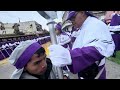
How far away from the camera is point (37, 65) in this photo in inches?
53.2

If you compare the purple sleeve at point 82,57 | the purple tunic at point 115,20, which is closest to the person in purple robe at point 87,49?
the purple sleeve at point 82,57

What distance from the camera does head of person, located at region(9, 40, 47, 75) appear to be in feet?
4.27

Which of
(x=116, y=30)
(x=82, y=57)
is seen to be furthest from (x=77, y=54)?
(x=116, y=30)

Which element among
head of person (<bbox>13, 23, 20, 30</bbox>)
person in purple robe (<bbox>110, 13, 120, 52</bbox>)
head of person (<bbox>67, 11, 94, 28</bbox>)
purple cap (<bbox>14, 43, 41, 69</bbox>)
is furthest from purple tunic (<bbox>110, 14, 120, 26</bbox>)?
purple cap (<bbox>14, 43, 41, 69</bbox>)

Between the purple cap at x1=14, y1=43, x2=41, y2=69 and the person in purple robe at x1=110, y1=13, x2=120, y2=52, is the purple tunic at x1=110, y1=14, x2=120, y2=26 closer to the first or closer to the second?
the person in purple robe at x1=110, y1=13, x2=120, y2=52

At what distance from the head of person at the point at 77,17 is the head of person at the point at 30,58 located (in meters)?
0.20

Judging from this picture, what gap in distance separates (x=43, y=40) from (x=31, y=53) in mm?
131

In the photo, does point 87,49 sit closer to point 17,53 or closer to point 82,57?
point 82,57

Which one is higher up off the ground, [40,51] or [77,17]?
[77,17]

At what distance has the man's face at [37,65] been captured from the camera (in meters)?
1.34

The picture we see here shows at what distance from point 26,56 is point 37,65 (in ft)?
0.24

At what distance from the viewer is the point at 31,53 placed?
1.32 meters
